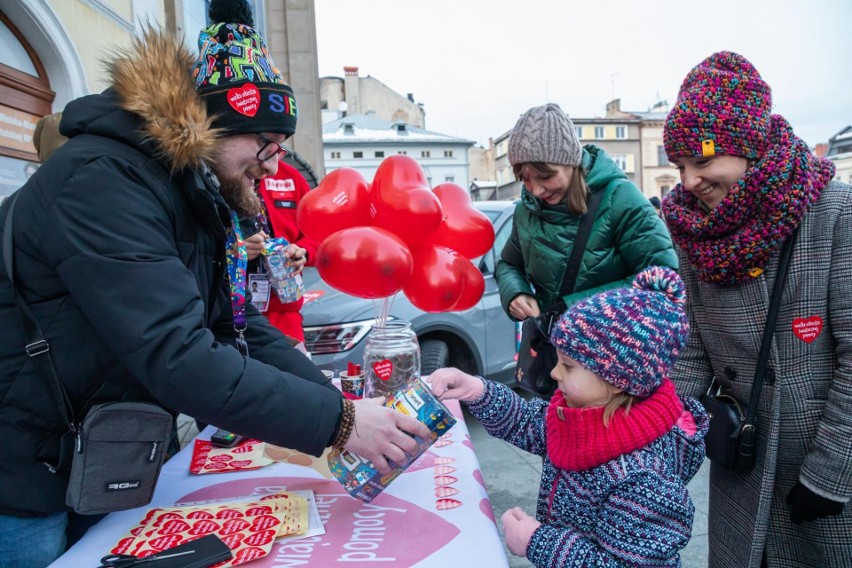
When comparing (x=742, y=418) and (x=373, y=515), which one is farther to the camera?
(x=742, y=418)

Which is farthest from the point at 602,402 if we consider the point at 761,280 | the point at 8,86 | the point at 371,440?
the point at 8,86

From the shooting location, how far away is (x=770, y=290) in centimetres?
165

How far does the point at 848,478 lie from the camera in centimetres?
145

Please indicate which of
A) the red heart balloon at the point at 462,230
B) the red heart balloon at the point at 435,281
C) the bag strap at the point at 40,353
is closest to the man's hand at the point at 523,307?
the red heart balloon at the point at 462,230

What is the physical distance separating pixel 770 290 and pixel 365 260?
1.25 metres

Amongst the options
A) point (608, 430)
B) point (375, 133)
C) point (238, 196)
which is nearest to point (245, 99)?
point (238, 196)

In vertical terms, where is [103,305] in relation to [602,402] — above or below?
above

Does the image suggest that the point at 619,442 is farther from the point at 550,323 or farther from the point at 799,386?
the point at 550,323

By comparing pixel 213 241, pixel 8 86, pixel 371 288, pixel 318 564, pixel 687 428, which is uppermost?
pixel 8 86

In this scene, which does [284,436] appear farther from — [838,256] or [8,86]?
[8,86]

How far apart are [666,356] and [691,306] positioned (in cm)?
70

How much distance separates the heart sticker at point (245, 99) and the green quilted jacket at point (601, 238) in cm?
143

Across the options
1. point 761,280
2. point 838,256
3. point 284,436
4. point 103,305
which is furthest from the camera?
point 761,280

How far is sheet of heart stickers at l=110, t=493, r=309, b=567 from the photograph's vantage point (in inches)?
47.3
